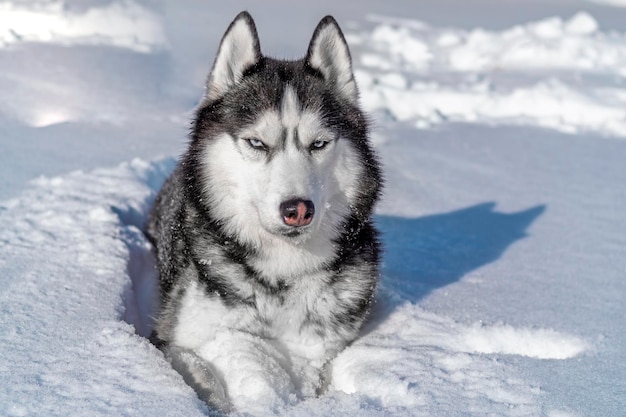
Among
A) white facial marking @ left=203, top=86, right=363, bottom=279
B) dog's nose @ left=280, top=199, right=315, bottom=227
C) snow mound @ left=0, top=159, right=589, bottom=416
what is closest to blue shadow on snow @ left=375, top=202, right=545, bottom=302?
snow mound @ left=0, top=159, right=589, bottom=416

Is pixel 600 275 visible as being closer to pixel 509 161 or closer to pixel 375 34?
pixel 509 161

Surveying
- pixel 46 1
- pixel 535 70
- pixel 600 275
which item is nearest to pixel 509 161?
pixel 600 275

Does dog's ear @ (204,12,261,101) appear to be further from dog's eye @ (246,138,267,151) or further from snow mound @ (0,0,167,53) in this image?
snow mound @ (0,0,167,53)

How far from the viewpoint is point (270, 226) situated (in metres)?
2.48

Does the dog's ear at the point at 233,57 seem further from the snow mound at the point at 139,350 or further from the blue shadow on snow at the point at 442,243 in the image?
the blue shadow on snow at the point at 442,243

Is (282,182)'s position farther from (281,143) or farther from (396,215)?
(396,215)

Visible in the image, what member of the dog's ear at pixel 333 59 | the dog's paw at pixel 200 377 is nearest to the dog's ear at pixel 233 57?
the dog's ear at pixel 333 59

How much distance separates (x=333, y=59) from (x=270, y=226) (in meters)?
0.87

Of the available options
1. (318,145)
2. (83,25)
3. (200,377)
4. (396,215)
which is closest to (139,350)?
(200,377)

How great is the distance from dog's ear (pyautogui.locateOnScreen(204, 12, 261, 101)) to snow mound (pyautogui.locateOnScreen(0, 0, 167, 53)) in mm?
5076

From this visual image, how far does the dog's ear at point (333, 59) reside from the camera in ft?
9.62

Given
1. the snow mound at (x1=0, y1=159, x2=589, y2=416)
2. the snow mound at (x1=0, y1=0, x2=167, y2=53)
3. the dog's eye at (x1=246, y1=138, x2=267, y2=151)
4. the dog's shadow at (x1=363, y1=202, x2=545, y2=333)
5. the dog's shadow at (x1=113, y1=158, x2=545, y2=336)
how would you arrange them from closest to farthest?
the snow mound at (x1=0, y1=159, x2=589, y2=416), the dog's eye at (x1=246, y1=138, x2=267, y2=151), the dog's shadow at (x1=113, y1=158, x2=545, y2=336), the dog's shadow at (x1=363, y1=202, x2=545, y2=333), the snow mound at (x1=0, y1=0, x2=167, y2=53)

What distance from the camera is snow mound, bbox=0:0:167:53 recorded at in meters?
7.73

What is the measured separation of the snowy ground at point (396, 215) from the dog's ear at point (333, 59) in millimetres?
964
